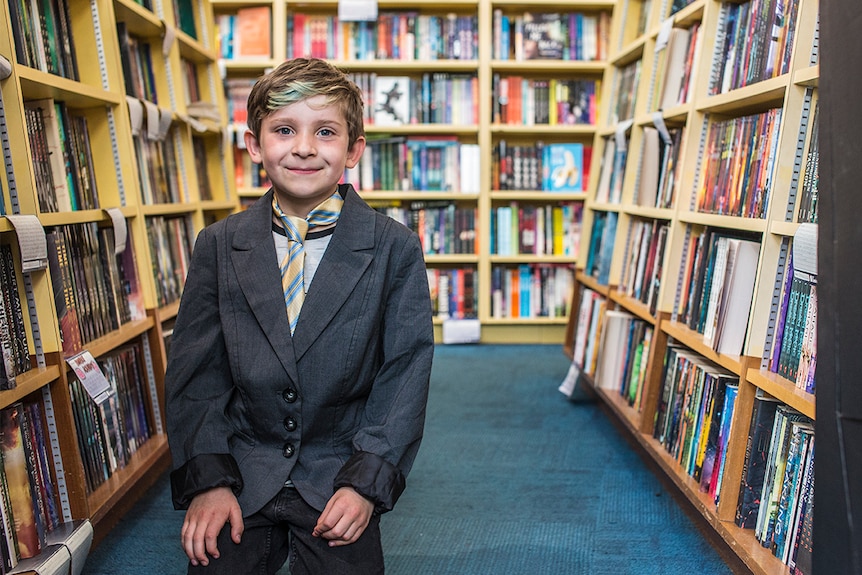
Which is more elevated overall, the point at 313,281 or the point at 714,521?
the point at 313,281

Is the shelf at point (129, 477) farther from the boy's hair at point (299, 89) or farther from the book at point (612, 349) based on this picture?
the book at point (612, 349)

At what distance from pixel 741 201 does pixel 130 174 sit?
4.95 ft

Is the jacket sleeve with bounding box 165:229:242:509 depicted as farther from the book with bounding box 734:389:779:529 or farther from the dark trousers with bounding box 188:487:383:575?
the book with bounding box 734:389:779:529

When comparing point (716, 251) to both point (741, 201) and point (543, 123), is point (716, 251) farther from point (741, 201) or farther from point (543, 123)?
point (543, 123)

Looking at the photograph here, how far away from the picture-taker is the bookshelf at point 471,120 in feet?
12.1

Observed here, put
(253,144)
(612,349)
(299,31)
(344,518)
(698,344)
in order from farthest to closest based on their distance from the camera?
(299,31) → (612,349) → (698,344) → (253,144) → (344,518)

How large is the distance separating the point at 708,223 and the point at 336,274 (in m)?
1.02

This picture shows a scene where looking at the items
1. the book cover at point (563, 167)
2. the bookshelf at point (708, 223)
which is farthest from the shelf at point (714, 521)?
the book cover at point (563, 167)

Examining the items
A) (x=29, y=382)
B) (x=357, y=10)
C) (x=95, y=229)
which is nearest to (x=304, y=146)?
(x=29, y=382)

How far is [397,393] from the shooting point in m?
1.12

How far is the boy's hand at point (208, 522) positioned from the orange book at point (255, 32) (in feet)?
9.86

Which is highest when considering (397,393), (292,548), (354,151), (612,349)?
(354,151)

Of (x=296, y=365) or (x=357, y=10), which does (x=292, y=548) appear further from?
(x=357, y=10)

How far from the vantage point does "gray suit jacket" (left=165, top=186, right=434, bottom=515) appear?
1102 mm
